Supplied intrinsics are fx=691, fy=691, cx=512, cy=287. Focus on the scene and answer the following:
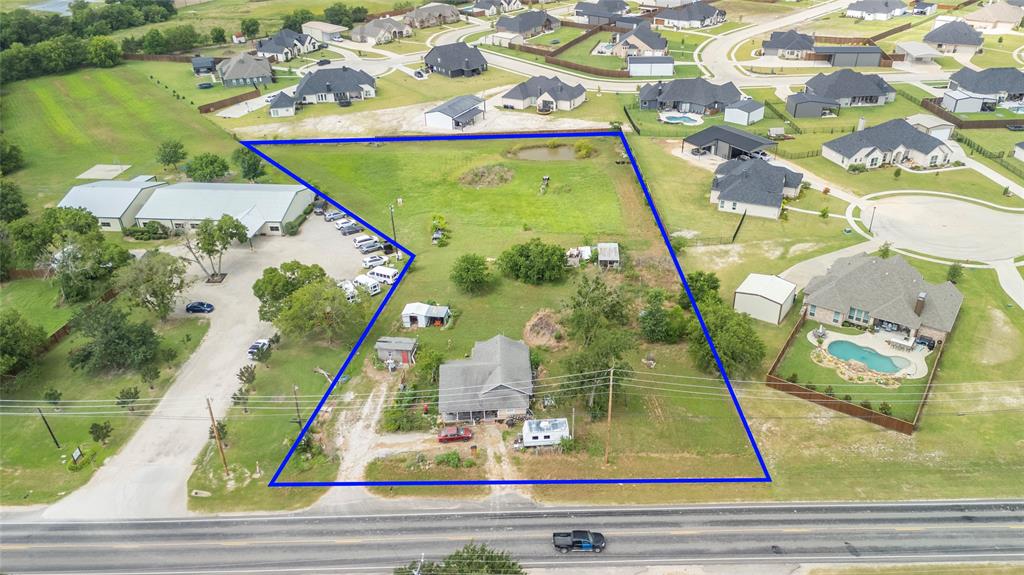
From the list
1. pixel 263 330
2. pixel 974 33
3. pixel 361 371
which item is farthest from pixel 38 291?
pixel 974 33

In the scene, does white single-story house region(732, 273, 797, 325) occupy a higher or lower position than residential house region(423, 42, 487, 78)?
lower

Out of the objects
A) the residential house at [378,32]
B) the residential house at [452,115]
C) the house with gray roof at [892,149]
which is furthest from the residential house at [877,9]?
the residential house at [452,115]

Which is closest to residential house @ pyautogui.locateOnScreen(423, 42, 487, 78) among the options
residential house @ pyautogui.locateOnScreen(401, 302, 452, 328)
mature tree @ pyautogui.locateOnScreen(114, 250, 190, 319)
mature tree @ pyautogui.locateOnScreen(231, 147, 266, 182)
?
mature tree @ pyautogui.locateOnScreen(231, 147, 266, 182)

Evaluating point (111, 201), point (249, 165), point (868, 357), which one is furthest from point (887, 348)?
point (111, 201)

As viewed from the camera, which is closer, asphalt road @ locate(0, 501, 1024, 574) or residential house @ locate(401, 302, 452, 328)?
asphalt road @ locate(0, 501, 1024, 574)

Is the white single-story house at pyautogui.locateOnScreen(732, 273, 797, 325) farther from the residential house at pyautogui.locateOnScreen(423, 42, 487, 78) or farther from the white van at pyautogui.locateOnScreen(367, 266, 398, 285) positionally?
the residential house at pyautogui.locateOnScreen(423, 42, 487, 78)
